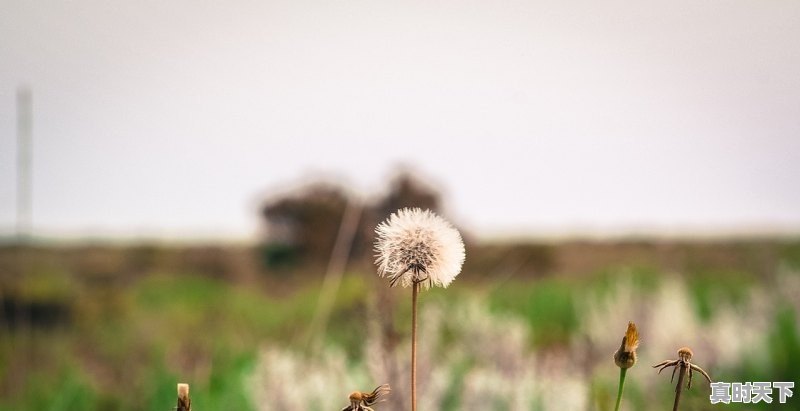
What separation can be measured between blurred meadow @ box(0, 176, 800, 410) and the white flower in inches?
22.2

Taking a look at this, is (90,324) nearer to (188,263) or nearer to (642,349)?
(642,349)

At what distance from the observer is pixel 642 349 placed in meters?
5.21

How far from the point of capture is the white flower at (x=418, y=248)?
0.75 meters

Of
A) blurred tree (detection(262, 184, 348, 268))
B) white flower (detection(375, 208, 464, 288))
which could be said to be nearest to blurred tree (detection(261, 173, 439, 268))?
blurred tree (detection(262, 184, 348, 268))

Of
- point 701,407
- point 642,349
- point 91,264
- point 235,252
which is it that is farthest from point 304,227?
point 701,407

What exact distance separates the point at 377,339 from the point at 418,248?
40.3 inches

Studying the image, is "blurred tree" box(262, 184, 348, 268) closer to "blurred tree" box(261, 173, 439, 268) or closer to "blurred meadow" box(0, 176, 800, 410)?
"blurred tree" box(261, 173, 439, 268)

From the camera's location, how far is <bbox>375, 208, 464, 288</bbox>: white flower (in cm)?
75

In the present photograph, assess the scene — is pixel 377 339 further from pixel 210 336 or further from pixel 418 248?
pixel 210 336

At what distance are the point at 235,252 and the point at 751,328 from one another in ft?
80.4

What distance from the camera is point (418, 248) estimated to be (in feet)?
2.56

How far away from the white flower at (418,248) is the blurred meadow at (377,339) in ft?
1.85

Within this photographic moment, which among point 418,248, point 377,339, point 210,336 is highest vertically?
point 418,248

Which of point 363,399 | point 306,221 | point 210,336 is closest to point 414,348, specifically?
point 363,399
